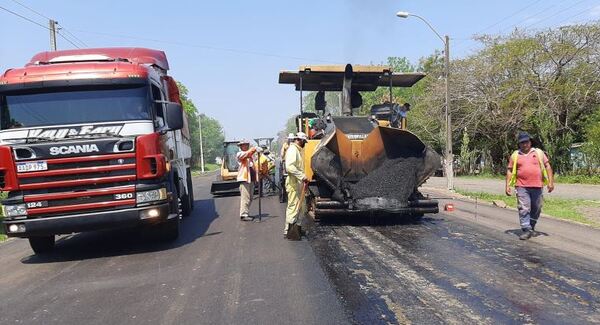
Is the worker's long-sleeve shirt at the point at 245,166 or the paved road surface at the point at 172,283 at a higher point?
the worker's long-sleeve shirt at the point at 245,166

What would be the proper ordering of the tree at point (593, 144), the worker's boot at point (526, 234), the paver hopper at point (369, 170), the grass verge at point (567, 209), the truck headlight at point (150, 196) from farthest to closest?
the tree at point (593, 144), the grass verge at point (567, 209), the paver hopper at point (369, 170), the worker's boot at point (526, 234), the truck headlight at point (150, 196)

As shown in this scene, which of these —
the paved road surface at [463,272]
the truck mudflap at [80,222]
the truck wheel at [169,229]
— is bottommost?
the paved road surface at [463,272]

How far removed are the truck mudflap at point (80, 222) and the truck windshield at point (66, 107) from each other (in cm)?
137

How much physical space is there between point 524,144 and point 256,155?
6.11m

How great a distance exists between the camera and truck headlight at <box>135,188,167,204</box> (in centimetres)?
719

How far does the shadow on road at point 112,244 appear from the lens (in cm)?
783

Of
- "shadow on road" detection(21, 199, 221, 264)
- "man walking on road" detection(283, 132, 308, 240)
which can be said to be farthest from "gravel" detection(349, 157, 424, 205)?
"shadow on road" detection(21, 199, 221, 264)

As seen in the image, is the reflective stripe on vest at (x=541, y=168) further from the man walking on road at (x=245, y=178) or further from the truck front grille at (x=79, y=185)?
the truck front grille at (x=79, y=185)

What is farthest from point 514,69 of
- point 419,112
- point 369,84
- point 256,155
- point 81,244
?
point 81,244

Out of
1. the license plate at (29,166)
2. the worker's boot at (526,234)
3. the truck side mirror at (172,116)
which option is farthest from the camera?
the truck side mirror at (172,116)

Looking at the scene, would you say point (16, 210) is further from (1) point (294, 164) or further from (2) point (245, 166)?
(2) point (245, 166)

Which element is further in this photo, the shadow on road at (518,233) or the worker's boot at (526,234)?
the shadow on road at (518,233)

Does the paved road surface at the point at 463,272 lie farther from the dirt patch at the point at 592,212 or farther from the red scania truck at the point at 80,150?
the red scania truck at the point at 80,150

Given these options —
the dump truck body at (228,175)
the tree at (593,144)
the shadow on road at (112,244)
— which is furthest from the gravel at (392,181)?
the tree at (593,144)
